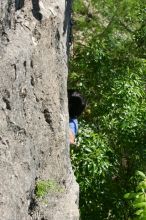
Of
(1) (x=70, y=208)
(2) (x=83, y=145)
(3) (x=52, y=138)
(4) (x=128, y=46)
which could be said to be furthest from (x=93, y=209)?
(4) (x=128, y=46)

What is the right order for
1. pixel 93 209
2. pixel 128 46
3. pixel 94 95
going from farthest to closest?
pixel 128 46 → pixel 94 95 → pixel 93 209

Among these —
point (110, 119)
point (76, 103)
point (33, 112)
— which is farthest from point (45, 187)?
point (110, 119)

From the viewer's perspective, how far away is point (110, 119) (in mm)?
6910

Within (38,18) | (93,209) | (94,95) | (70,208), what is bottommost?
(93,209)

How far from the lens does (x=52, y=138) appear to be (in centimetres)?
512

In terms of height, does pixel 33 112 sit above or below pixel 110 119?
above

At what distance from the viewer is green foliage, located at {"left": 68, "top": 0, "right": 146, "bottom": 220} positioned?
6434mm

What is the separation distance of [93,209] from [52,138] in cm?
197

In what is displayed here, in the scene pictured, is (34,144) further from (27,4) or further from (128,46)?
(128,46)

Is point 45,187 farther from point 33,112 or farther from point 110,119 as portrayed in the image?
point 110,119

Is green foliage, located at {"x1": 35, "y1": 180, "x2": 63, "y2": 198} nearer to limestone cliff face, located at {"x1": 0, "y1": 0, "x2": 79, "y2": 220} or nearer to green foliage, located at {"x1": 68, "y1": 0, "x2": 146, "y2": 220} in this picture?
limestone cliff face, located at {"x1": 0, "y1": 0, "x2": 79, "y2": 220}

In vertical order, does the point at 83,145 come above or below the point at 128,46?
below

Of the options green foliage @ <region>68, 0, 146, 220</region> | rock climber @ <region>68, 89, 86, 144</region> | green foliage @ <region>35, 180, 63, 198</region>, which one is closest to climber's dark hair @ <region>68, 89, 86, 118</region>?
rock climber @ <region>68, 89, 86, 144</region>

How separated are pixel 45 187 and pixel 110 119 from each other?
2.25 metres
